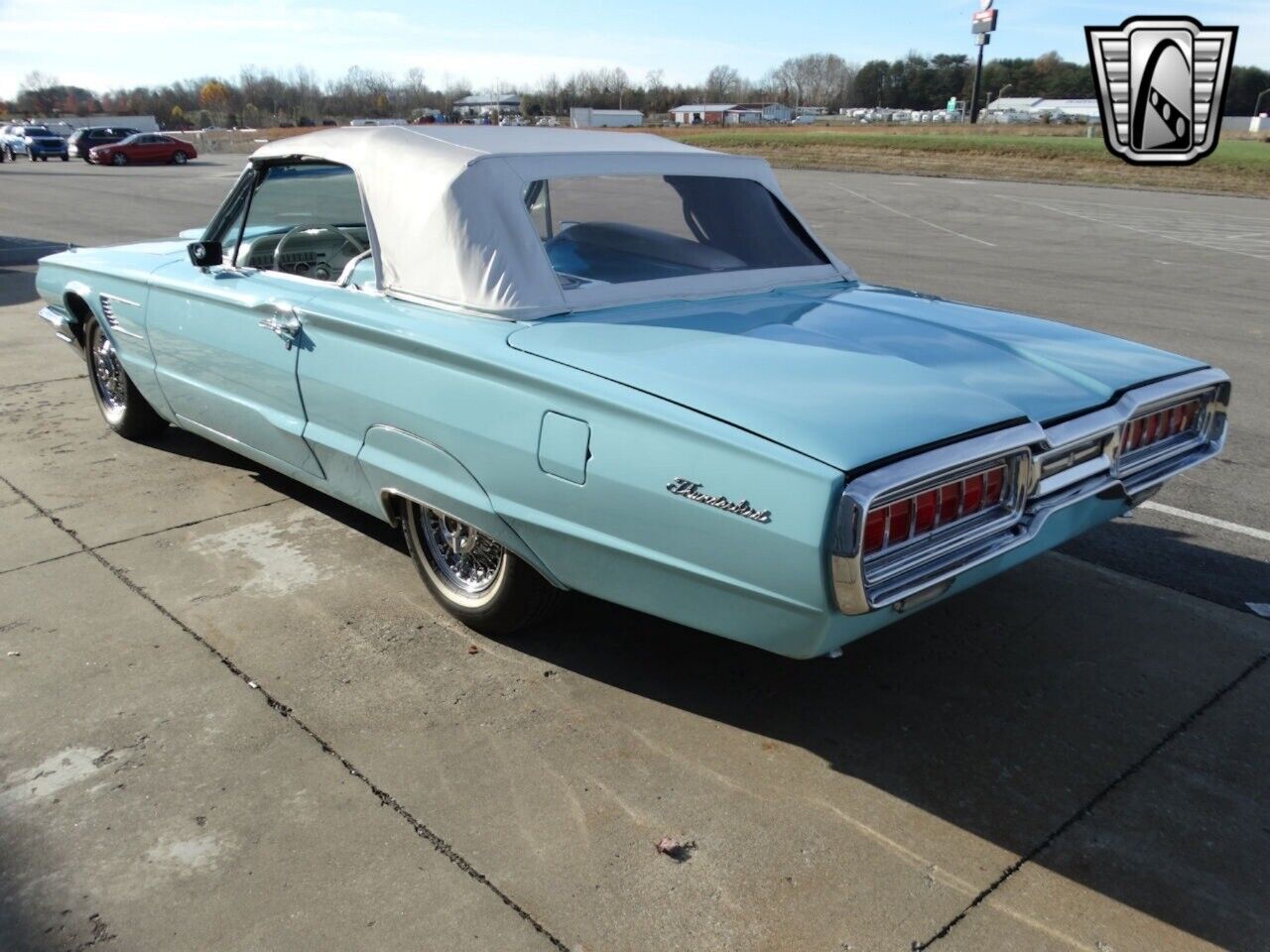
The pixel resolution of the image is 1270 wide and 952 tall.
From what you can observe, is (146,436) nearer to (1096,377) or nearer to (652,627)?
(652,627)

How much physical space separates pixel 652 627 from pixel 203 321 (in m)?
2.20

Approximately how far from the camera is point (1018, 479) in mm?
2707

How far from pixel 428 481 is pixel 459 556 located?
448mm

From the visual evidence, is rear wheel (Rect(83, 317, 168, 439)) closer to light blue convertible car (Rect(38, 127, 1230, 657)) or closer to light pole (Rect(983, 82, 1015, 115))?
light blue convertible car (Rect(38, 127, 1230, 657))

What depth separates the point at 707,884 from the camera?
246 cm

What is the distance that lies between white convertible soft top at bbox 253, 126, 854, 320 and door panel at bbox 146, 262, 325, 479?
0.49 metres

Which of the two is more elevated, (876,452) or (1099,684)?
(876,452)

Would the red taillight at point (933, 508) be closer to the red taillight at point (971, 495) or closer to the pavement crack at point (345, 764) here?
the red taillight at point (971, 495)

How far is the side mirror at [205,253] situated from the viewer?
4320 mm

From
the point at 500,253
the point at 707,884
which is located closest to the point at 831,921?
the point at 707,884

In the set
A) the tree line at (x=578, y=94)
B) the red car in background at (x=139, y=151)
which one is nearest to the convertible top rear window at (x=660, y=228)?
the red car in background at (x=139, y=151)

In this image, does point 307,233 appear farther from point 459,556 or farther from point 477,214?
point 459,556

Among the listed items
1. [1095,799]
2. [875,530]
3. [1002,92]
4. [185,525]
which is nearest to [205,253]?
[185,525]

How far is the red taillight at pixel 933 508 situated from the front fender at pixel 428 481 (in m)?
1.00
